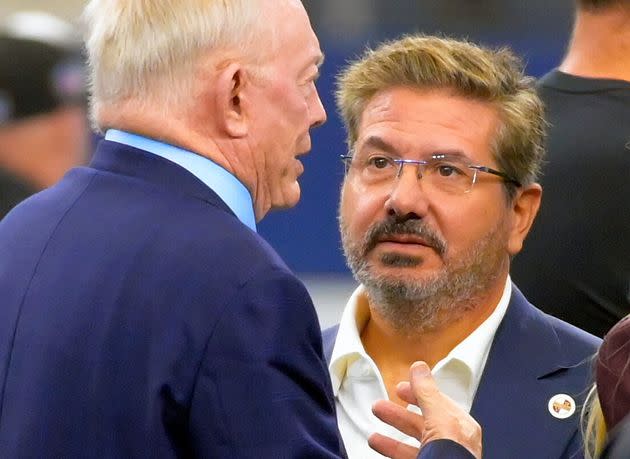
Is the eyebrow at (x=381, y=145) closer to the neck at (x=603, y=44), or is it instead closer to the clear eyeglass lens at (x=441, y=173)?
the clear eyeglass lens at (x=441, y=173)

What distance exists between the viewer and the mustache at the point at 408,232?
2.93m

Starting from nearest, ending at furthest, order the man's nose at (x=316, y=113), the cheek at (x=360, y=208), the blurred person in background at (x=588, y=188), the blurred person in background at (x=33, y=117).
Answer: the man's nose at (x=316, y=113) → the cheek at (x=360, y=208) → the blurred person in background at (x=588, y=188) → the blurred person in background at (x=33, y=117)

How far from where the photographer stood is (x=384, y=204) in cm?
297

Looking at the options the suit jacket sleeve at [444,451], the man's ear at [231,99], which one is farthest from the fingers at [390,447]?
the man's ear at [231,99]

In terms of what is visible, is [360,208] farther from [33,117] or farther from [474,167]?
[33,117]

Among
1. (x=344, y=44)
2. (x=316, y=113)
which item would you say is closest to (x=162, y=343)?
(x=316, y=113)

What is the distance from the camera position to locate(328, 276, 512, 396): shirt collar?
288 centimetres

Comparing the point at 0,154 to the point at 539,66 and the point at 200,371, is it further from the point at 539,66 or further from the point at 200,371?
the point at 539,66

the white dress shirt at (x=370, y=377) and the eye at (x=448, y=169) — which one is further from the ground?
the eye at (x=448, y=169)

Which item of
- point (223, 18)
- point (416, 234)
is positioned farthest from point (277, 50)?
point (416, 234)

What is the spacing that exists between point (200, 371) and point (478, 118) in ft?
3.96

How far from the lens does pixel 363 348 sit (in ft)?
9.77

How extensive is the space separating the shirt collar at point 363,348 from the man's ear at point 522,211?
0.09 metres

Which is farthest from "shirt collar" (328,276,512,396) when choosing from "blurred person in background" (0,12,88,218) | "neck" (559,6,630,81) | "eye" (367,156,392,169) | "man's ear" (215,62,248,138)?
"man's ear" (215,62,248,138)
